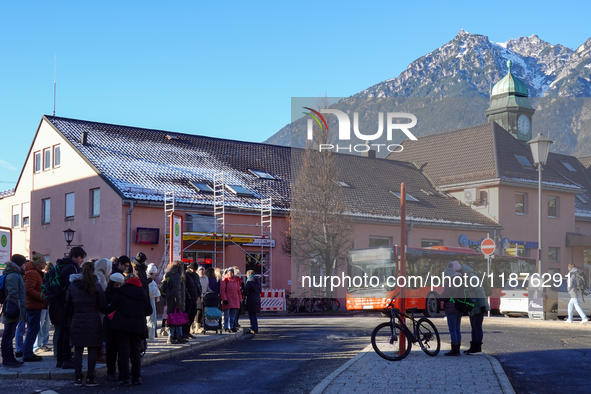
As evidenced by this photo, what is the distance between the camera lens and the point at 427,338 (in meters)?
13.4

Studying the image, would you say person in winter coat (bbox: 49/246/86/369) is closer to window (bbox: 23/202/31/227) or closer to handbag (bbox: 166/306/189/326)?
handbag (bbox: 166/306/189/326)

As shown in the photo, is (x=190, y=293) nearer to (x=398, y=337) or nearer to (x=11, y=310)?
(x=11, y=310)

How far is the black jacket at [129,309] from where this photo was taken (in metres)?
10.3

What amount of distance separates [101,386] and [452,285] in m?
6.66

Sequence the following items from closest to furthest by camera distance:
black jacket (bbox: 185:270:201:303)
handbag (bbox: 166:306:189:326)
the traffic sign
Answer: handbag (bbox: 166:306:189:326) < black jacket (bbox: 185:270:201:303) < the traffic sign

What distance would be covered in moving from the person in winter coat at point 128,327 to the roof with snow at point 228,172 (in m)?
21.1

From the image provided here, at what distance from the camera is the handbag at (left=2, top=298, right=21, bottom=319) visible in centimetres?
1188

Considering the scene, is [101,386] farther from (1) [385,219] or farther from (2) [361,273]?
(1) [385,219]

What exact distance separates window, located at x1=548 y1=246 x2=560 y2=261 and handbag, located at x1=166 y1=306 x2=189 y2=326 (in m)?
37.1

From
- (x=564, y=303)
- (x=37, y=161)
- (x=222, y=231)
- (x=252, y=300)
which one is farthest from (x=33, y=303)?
(x=37, y=161)

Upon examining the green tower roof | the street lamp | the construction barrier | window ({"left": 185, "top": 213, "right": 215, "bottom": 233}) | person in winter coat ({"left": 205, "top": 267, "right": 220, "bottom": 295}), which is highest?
the green tower roof

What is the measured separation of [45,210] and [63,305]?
28430mm

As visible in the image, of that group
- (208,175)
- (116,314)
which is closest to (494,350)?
(116,314)

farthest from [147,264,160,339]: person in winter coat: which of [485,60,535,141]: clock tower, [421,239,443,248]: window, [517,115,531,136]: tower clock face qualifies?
[517,115,531,136]: tower clock face
